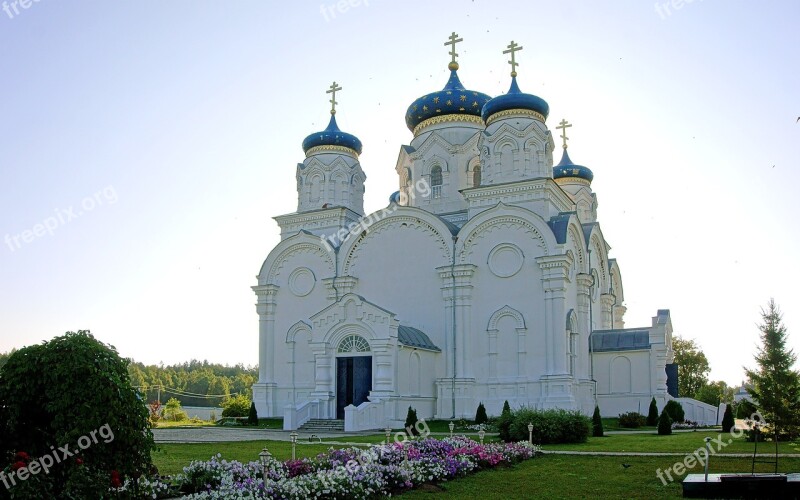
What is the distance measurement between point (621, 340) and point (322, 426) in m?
11.6

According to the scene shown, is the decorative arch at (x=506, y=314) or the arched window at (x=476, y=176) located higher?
the arched window at (x=476, y=176)

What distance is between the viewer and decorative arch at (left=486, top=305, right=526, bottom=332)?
82.3 ft

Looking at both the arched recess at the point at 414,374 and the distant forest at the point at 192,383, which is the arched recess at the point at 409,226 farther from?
the distant forest at the point at 192,383

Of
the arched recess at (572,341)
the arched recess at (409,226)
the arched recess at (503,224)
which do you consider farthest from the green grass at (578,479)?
the arched recess at (409,226)

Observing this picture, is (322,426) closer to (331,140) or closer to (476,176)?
(476,176)

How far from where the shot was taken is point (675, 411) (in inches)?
985

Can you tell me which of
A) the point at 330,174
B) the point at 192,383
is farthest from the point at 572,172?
the point at 192,383

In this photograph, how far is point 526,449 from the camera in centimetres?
1425

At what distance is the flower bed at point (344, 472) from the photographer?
8.92m

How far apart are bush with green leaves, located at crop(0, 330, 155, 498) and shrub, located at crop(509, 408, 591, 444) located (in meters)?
11.0

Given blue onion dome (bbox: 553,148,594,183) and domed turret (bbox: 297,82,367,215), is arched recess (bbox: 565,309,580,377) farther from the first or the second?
blue onion dome (bbox: 553,148,594,183)

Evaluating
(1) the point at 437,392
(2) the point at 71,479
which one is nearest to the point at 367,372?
(1) the point at 437,392

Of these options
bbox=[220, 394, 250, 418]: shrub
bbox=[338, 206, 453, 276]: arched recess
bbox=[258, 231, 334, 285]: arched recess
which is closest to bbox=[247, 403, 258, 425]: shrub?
bbox=[220, 394, 250, 418]: shrub

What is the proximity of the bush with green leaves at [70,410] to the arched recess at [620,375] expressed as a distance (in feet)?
74.1
